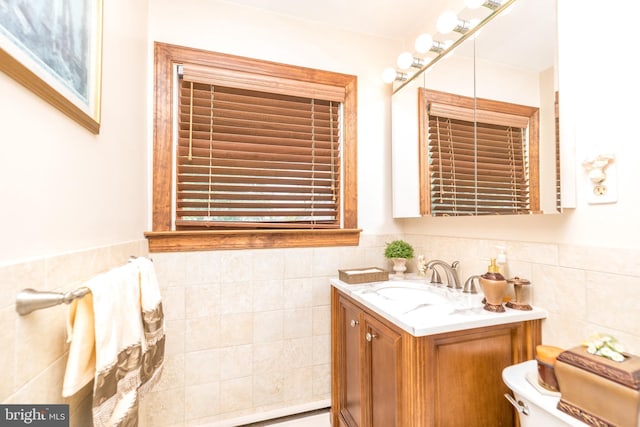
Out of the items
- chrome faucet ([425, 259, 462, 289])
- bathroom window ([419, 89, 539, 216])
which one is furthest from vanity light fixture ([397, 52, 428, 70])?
chrome faucet ([425, 259, 462, 289])

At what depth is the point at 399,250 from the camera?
1764mm

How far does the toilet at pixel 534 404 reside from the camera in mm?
748

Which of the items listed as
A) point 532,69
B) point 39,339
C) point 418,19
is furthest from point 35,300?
point 418,19

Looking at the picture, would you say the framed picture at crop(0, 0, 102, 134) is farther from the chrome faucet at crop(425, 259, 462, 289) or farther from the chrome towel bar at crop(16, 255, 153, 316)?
the chrome faucet at crop(425, 259, 462, 289)

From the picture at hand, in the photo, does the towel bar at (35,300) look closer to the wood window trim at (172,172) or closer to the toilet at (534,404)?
the wood window trim at (172,172)

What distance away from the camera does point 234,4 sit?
1665mm

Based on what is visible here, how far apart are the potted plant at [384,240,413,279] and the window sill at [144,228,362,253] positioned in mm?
233

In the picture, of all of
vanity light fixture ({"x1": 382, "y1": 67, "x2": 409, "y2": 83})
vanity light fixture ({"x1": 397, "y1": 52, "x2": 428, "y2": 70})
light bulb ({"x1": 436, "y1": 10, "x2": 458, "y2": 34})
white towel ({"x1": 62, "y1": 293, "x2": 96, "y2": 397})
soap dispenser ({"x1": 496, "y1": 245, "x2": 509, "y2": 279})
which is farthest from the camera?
vanity light fixture ({"x1": 382, "y1": 67, "x2": 409, "y2": 83})

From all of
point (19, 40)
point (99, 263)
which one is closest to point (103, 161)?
point (99, 263)

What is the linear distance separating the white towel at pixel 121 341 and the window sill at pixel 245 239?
675 mm

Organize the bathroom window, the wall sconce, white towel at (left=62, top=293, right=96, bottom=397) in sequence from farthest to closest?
the bathroom window → the wall sconce → white towel at (left=62, top=293, right=96, bottom=397)

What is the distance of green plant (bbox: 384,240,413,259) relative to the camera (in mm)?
1760

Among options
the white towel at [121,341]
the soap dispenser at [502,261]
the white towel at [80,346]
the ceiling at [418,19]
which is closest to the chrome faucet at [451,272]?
the soap dispenser at [502,261]

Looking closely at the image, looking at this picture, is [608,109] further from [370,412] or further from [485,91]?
[370,412]
